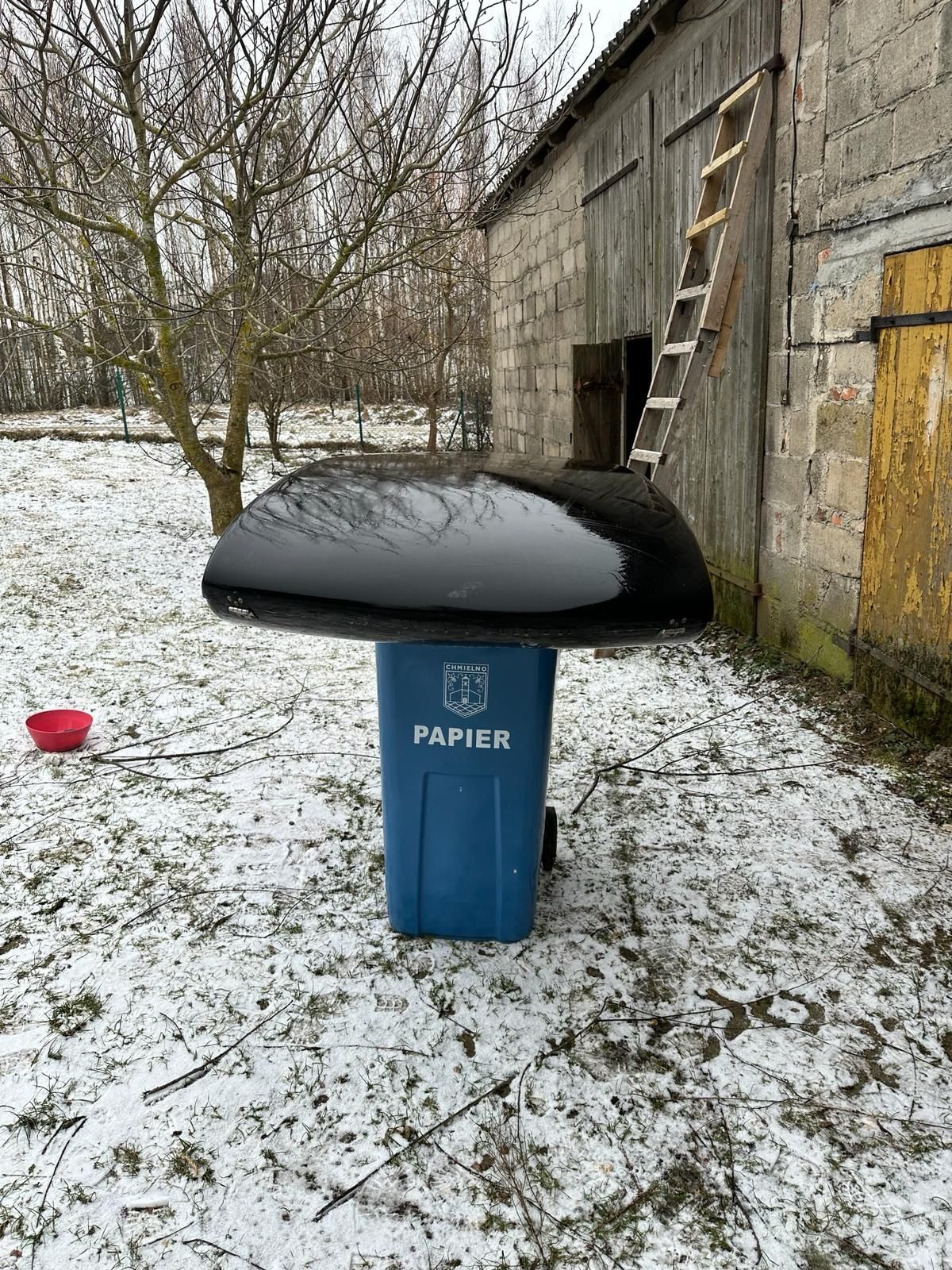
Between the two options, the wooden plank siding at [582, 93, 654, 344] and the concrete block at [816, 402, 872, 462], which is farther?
the wooden plank siding at [582, 93, 654, 344]

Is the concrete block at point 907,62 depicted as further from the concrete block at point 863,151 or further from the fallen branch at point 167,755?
the fallen branch at point 167,755

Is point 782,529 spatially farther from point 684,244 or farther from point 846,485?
point 684,244

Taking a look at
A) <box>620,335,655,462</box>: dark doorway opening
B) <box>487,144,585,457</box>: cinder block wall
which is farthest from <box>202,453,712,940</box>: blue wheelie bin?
<box>487,144,585,457</box>: cinder block wall

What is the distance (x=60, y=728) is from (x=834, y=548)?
3.80m

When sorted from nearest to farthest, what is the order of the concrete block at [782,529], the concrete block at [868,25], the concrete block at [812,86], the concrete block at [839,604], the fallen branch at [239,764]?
the concrete block at [868,25], the fallen branch at [239,764], the concrete block at [812,86], the concrete block at [839,604], the concrete block at [782,529]

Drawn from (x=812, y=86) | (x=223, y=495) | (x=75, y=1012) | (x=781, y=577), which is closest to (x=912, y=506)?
(x=781, y=577)

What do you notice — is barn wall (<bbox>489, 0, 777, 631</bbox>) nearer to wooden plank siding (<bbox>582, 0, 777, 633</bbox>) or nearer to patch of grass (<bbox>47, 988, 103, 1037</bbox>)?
wooden plank siding (<bbox>582, 0, 777, 633</bbox>)

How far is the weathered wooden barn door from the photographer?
315 centimetres

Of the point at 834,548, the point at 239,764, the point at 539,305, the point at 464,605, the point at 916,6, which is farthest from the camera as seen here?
the point at 539,305

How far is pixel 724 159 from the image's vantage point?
4.15 metres

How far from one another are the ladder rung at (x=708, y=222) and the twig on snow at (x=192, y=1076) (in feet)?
13.6

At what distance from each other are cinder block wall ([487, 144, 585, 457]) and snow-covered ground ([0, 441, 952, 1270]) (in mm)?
4681

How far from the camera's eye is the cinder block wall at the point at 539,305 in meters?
7.27

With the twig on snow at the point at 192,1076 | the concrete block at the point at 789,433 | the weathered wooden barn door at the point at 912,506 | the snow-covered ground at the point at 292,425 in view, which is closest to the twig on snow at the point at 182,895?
A: the twig on snow at the point at 192,1076
